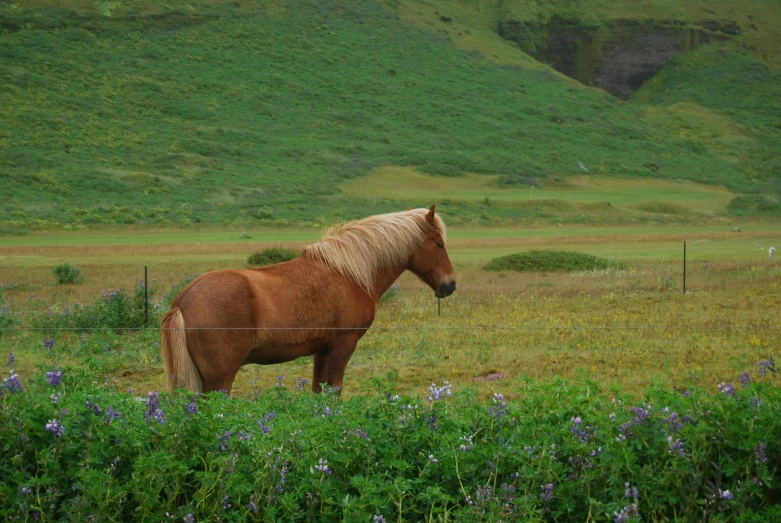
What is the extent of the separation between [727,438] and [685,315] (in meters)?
12.0

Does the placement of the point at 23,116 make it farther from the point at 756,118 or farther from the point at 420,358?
the point at 756,118

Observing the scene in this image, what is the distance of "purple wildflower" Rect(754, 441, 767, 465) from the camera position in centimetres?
449

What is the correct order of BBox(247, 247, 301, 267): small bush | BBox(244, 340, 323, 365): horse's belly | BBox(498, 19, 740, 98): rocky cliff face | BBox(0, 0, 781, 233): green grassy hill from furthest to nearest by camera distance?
BBox(498, 19, 740, 98): rocky cliff face < BBox(0, 0, 781, 233): green grassy hill < BBox(247, 247, 301, 267): small bush < BBox(244, 340, 323, 365): horse's belly

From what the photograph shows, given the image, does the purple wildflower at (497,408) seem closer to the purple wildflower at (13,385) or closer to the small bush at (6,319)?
the purple wildflower at (13,385)

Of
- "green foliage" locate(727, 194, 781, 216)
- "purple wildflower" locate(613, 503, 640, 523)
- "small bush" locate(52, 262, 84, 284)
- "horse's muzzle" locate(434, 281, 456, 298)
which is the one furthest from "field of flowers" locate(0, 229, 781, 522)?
"green foliage" locate(727, 194, 781, 216)

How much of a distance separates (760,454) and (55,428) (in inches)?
146

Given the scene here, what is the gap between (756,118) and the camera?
435 feet

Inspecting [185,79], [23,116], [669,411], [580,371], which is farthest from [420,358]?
[185,79]

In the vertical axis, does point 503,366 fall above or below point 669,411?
below

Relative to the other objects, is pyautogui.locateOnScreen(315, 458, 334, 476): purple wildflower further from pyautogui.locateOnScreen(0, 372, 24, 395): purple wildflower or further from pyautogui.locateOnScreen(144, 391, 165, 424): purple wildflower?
pyautogui.locateOnScreen(0, 372, 24, 395): purple wildflower

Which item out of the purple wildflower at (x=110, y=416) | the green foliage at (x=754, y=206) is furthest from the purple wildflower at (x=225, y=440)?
the green foliage at (x=754, y=206)

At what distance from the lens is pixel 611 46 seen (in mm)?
166125

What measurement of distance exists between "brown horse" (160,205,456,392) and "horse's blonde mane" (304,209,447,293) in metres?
0.01

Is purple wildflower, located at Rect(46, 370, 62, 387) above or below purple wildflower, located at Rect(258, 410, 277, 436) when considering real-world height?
above
